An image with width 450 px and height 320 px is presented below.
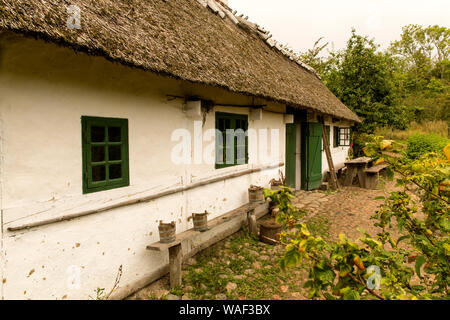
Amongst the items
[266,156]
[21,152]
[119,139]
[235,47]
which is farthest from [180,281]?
[235,47]

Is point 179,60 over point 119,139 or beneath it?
over

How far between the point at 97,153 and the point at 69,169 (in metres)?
0.48

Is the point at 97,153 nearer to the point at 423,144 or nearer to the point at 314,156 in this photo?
the point at 314,156

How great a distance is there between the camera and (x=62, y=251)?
268 centimetres

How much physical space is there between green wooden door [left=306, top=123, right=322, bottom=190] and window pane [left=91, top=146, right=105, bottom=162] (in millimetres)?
6622

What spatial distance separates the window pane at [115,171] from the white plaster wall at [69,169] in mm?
152

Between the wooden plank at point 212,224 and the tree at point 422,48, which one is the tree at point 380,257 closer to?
the wooden plank at point 212,224

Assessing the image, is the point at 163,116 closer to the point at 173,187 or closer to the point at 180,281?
the point at 173,187

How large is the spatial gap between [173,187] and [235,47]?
298 centimetres

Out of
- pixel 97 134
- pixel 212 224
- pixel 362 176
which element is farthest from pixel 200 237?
pixel 362 176

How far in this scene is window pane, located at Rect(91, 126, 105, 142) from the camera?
3012 mm

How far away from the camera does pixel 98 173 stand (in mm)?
3189

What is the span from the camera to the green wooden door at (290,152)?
807 cm

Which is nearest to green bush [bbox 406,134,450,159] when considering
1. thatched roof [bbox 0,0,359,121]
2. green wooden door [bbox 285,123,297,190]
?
green wooden door [bbox 285,123,297,190]
